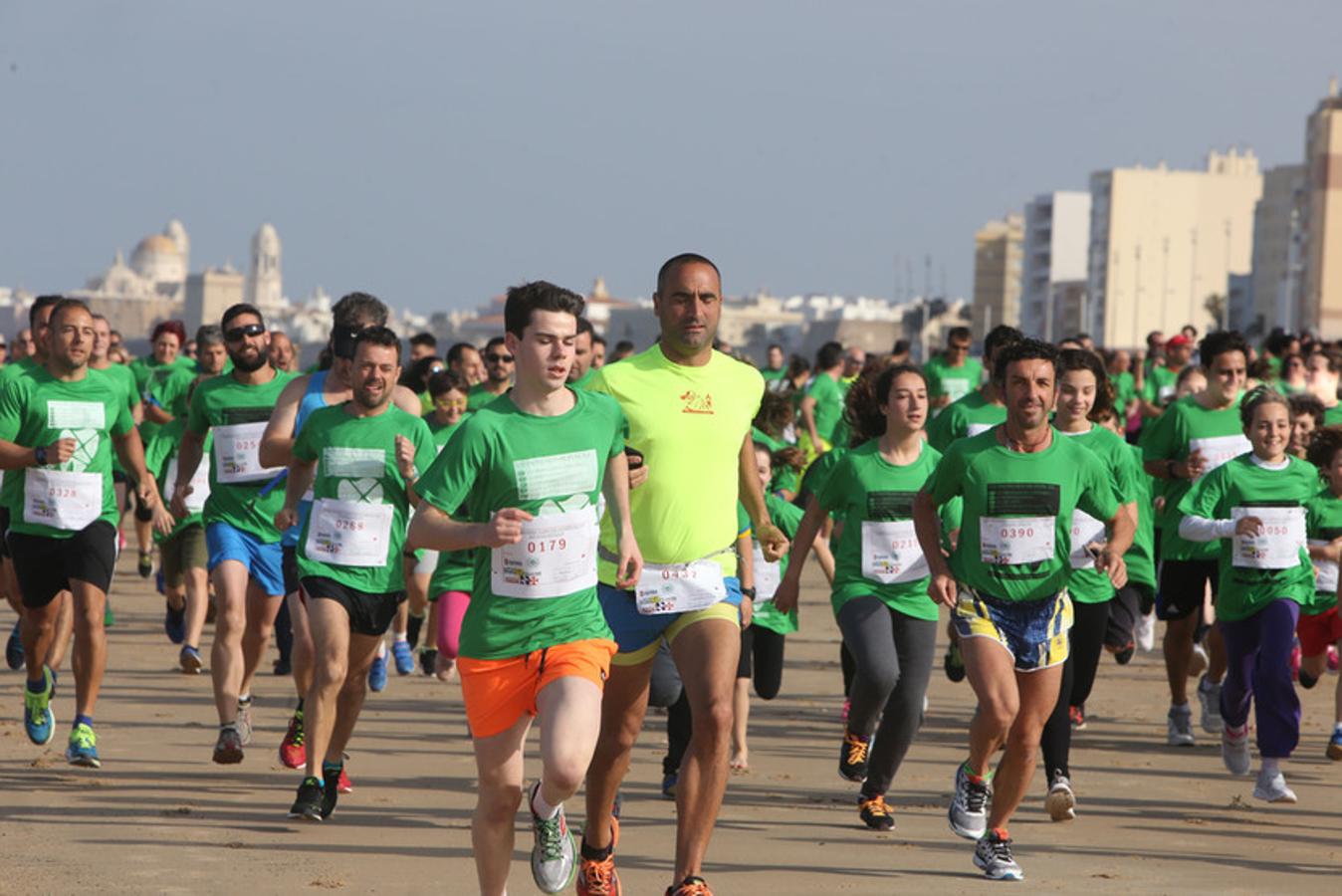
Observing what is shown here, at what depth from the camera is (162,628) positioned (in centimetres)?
1606

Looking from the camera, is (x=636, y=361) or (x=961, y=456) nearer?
(x=636, y=361)

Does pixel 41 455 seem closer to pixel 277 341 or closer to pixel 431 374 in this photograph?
pixel 431 374

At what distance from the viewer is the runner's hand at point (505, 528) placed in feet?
19.2

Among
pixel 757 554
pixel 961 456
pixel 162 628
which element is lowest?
pixel 162 628

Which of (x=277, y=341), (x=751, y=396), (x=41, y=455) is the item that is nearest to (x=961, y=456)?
(x=751, y=396)

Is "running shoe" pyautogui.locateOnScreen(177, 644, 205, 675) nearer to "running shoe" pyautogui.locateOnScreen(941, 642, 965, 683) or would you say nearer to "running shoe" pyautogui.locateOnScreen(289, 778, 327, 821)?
"running shoe" pyautogui.locateOnScreen(289, 778, 327, 821)

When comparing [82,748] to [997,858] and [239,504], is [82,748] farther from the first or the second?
[997,858]


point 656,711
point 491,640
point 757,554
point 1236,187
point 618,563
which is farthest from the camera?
point 1236,187

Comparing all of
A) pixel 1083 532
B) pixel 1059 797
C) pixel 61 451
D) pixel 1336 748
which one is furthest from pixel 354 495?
pixel 1336 748

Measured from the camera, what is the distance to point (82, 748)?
9484 mm

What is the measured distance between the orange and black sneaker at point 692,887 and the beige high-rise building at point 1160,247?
522ft

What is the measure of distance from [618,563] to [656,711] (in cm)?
565

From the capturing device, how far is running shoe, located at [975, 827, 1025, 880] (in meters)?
7.49

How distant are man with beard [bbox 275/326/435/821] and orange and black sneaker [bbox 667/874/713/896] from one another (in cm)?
214
